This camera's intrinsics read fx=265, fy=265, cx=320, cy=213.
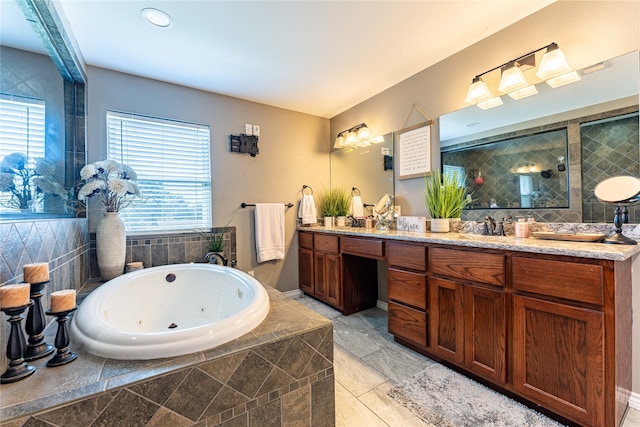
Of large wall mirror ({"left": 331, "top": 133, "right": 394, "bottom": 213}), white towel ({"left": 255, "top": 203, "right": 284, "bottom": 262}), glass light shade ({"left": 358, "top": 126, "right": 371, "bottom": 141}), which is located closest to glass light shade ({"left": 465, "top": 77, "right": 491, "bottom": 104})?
large wall mirror ({"left": 331, "top": 133, "right": 394, "bottom": 213})

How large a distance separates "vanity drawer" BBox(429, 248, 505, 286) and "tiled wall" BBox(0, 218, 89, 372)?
1959 millimetres

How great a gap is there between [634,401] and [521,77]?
1887 millimetres

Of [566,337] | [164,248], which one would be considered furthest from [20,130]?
[566,337]

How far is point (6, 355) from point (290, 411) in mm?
953

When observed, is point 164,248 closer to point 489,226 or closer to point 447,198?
point 447,198

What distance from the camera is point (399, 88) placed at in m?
2.61

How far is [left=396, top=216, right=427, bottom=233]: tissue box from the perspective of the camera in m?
2.24

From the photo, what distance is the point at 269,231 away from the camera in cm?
301

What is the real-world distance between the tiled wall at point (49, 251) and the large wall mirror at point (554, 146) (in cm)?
259

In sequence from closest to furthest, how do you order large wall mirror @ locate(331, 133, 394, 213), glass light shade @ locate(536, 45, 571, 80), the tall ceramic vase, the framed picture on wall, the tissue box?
glass light shade @ locate(536, 45, 571, 80), the tall ceramic vase, the tissue box, the framed picture on wall, large wall mirror @ locate(331, 133, 394, 213)

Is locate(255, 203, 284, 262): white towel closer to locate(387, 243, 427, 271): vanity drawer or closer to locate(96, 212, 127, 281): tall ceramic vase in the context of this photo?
locate(96, 212, 127, 281): tall ceramic vase

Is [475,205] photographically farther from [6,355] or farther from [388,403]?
[6,355]

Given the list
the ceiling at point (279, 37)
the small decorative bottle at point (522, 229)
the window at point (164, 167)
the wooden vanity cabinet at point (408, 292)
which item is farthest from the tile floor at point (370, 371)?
the ceiling at point (279, 37)

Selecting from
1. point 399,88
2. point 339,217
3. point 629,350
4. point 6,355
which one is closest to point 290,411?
point 6,355
